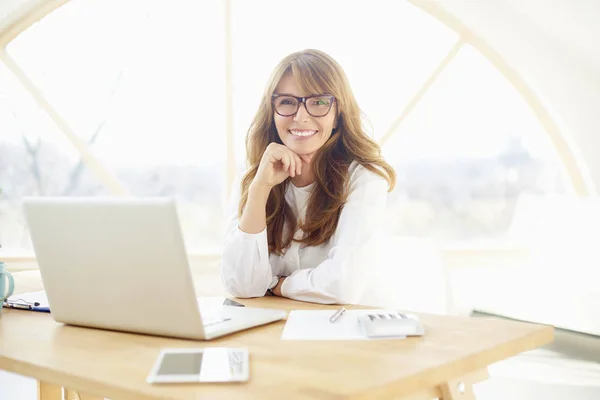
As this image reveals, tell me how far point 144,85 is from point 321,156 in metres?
2.11

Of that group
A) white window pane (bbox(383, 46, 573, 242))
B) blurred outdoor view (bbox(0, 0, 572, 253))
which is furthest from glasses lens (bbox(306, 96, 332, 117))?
white window pane (bbox(383, 46, 573, 242))

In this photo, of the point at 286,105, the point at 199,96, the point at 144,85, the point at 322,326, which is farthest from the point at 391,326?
the point at 144,85

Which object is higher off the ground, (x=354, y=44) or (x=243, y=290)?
(x=354, y=44)

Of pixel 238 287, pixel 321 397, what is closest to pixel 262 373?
pixel 321 397

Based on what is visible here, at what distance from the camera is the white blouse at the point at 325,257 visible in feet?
5.71

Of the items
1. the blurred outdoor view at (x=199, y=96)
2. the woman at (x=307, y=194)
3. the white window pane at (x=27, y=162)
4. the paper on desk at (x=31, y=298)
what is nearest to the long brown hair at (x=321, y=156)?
the woman at (x=307, y=194)

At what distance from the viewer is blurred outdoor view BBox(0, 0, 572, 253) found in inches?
151

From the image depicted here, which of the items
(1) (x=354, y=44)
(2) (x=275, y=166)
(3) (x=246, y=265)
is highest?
(1) (x=354, y=44)

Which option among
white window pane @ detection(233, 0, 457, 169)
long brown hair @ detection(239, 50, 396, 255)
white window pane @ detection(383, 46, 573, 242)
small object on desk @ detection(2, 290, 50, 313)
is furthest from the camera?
white window pane @ detection(383, 46, 573, 242)

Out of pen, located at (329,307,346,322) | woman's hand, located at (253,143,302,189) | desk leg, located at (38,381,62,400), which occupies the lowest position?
desk leg, located at (38,381,62,400)

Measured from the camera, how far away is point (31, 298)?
1689 mm

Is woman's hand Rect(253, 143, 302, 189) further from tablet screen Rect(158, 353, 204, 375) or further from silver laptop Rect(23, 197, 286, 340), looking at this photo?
tablet screen Rect(158, 353, 204, 375)

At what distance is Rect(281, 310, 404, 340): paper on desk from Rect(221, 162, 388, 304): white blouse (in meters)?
0.21

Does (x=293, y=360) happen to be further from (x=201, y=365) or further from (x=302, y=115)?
(x=302, y=115)
